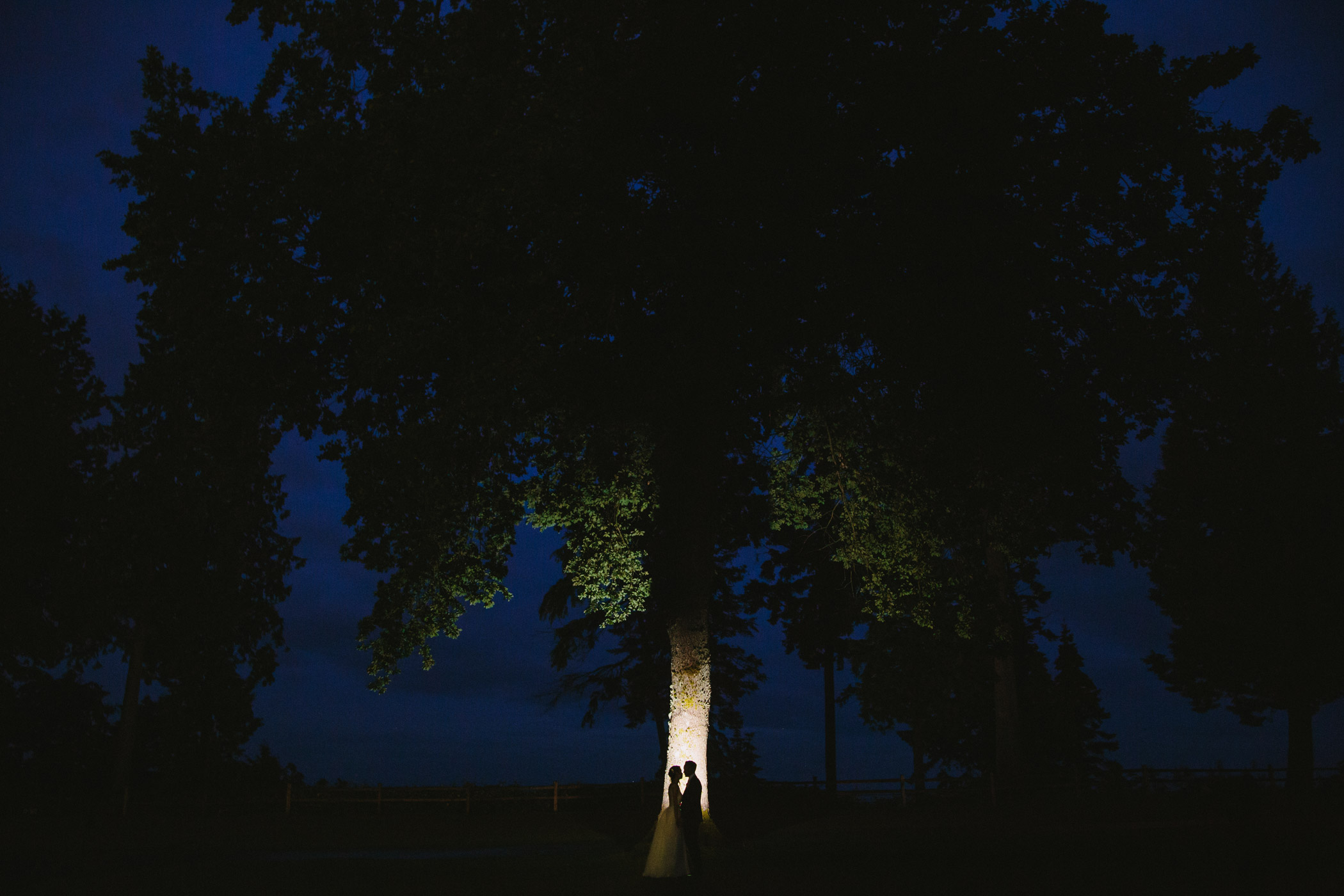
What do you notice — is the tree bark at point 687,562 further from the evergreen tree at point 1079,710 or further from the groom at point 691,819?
the evergreen tree at point 1079,710

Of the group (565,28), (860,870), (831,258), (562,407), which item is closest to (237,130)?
(565,28)

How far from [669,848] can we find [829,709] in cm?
3085

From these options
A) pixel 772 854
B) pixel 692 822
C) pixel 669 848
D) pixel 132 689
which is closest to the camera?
pixel 669 848

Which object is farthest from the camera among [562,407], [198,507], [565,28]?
[198,507]

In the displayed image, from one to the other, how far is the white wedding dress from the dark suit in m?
0.07

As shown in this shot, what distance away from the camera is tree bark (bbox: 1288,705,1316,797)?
34.7m

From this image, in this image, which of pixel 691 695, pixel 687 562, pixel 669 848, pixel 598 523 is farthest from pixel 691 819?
pixel 598 523

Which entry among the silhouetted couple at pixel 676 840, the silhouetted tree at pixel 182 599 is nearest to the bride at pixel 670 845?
the silhouetted couple at pixel 676 840

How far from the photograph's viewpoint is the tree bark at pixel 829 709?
4256 centimetres

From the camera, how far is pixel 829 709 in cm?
4347

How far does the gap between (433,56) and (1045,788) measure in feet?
93.4

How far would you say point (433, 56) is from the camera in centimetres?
1652

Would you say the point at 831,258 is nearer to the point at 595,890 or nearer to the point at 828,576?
the point at 595,890

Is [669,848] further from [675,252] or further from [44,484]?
[44,484]
